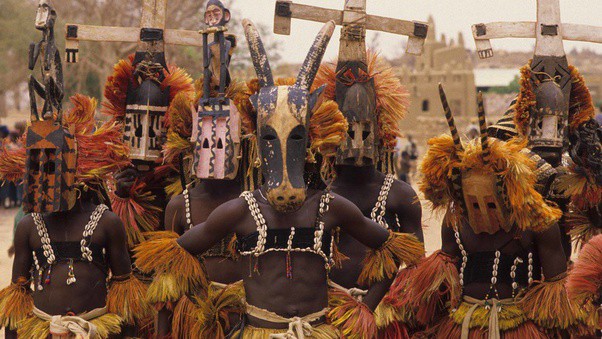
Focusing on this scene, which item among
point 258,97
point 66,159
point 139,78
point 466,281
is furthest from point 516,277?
point 139,78

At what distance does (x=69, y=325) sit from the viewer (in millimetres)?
5461

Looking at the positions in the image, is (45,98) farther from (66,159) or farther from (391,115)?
(391,115)

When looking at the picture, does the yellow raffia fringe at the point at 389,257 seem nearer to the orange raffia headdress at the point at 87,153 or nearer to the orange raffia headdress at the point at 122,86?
the orange raffia headdress at the point at 87,153

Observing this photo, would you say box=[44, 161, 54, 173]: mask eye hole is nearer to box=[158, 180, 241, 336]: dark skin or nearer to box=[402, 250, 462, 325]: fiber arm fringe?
box=[158, 180, 241, 336]: dark skin

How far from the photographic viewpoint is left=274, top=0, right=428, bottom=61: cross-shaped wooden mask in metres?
6.71

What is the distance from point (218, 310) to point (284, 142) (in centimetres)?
106

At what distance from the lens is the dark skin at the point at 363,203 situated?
605cm

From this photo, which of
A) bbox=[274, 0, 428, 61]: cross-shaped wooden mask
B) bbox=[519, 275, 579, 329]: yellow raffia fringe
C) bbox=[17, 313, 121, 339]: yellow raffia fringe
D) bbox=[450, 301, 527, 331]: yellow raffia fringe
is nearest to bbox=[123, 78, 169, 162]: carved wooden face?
bbox=[274, 0, 428, 61]: cross-shaped wooden mask

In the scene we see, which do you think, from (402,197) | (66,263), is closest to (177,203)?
(66,263)

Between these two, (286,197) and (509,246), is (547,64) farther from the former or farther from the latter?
(286,197)

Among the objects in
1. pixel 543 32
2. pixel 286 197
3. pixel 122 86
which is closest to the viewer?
pixel 286 197

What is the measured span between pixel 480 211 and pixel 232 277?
1561 millimetres

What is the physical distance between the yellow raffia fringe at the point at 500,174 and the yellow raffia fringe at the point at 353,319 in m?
0.81

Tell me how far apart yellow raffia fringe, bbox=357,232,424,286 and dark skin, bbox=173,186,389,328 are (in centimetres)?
29
